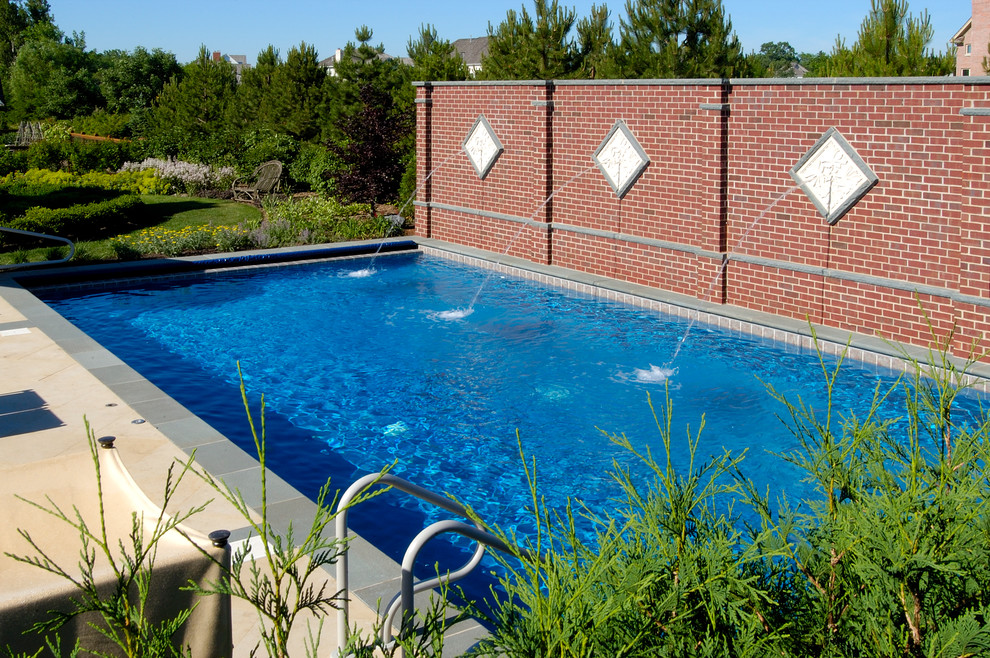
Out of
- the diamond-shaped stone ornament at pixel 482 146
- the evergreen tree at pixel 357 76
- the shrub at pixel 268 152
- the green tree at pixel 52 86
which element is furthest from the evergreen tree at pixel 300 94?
the green tree at pixel 52 86

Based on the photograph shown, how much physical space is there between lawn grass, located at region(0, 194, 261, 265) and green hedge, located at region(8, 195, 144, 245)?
13.2 inches

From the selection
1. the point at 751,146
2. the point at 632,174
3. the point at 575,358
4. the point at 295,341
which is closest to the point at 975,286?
the point at 751,146

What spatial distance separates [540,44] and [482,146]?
9062 mm

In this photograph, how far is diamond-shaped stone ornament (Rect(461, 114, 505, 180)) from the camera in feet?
57.9

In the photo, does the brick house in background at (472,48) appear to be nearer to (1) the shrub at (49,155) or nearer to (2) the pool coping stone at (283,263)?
(1) the shrub at (49,155)

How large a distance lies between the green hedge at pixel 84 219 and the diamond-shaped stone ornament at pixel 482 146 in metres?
7.51

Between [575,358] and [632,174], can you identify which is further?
[632,174]

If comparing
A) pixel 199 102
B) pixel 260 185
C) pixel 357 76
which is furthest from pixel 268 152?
pixel 199 102

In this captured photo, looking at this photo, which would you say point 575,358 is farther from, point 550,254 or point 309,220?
point 309,220

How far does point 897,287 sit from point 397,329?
6.45 m

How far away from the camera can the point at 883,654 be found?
294 cm

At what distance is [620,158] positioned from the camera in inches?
601

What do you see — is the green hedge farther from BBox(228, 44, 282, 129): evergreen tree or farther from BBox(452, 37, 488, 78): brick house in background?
BBox(452, 37, 488, 78): brick house in background

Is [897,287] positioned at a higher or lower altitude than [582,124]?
lower
